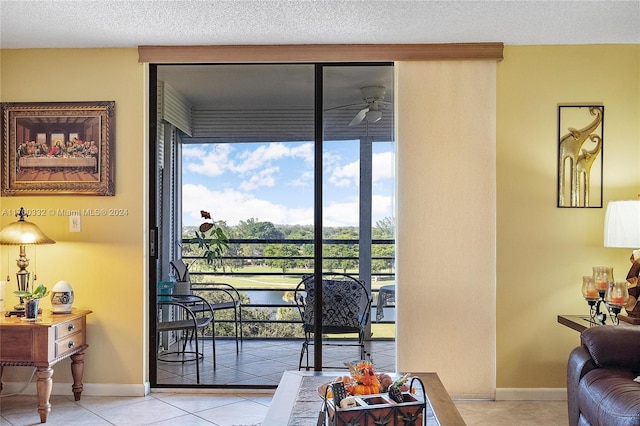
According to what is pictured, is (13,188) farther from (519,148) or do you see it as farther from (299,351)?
(519,148)

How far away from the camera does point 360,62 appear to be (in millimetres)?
4230

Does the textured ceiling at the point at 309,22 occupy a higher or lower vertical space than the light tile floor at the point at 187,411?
higher

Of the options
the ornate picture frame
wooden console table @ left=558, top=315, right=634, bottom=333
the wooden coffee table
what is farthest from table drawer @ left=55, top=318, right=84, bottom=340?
wooden console table @ left=558, top=315, right=634, bottom=333

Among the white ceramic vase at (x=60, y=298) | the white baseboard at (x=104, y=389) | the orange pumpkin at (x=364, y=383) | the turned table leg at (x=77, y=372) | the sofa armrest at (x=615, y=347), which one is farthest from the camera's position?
the white baseboard at (x=104, y=389)

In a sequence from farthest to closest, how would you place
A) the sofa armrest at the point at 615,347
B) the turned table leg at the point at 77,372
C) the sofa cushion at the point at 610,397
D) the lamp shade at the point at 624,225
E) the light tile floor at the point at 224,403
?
the turned table leg at the point at 77,372
the light tile floor at the point at 224,403
the lamp shade at the point at 624,225
the sofa armrest at the point at 615,347
the sofa cushion at the point at 610,397

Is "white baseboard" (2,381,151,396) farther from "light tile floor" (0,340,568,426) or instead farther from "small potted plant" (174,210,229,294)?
"small potted plant" (174,210,229,294)

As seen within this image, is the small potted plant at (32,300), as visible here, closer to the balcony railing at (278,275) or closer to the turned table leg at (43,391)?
the turned table leg at (43,391)

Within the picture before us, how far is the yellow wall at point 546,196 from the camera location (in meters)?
4.07

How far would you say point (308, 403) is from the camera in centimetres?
256

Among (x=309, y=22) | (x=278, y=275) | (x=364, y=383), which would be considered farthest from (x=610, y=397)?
(x=309, y=22)

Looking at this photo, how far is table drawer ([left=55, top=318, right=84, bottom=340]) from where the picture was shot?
3723mm

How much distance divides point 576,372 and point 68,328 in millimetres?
3089

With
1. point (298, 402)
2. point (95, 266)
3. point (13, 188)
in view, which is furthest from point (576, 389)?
point (13, 188)

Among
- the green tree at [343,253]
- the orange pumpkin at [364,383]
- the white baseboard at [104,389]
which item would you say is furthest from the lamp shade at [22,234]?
the orange pumpkin at [364,383]
